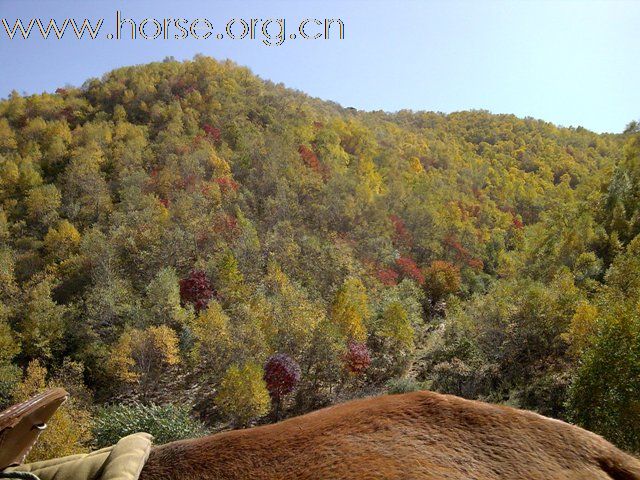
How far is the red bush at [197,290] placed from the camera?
26453mm

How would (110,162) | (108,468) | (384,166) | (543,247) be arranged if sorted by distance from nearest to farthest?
1. (108,468)
2. (543,247)
3. (110,162)
4. (384,166)

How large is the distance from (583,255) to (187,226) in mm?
26125

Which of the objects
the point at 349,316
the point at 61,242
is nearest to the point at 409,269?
the point at 349,316

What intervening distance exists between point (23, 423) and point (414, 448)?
56.5 inches

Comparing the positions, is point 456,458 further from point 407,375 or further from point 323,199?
point 323,199

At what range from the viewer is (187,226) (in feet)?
105

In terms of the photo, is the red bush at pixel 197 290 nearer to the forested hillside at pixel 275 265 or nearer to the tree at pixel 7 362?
the forested hillside at pixel 275 265

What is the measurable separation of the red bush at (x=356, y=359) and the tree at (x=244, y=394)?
194 inches

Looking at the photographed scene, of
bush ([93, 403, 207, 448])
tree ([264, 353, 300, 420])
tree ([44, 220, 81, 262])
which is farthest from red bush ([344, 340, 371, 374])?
tree ([44, 220, 81, 262])

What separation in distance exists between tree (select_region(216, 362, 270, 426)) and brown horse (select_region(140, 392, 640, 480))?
1690 centimetres

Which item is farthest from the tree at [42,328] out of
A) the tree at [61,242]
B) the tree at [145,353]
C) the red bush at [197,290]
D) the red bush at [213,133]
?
the red bush at [213,133]

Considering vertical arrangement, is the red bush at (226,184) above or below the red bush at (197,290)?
above

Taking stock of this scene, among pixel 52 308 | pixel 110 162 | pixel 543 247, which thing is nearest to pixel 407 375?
pixel 543 247

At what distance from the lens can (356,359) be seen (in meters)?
21.3
